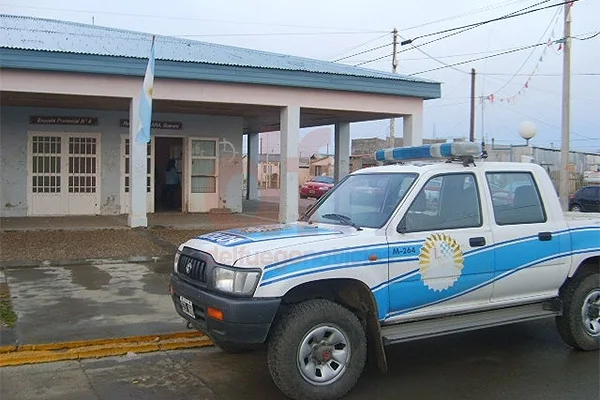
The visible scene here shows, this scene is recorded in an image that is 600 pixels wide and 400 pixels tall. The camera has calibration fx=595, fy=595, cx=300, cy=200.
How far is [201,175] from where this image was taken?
66.7 feet

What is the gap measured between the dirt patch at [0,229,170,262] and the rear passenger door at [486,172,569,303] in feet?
24.8

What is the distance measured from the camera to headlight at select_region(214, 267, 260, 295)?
4566mm

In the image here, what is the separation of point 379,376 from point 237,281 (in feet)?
5.86

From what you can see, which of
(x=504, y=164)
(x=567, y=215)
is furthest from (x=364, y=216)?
(x=567, y=215)

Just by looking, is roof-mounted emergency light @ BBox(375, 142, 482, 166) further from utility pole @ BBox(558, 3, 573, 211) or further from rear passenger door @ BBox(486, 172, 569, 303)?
utility pole @ BBox(558, 3, 573, 211)

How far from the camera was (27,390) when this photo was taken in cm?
500

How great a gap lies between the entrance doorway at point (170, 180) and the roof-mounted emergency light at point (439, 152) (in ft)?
49.7

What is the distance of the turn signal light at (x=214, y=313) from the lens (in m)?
4.61

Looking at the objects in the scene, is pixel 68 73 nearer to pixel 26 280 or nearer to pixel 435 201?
pixel 26 280

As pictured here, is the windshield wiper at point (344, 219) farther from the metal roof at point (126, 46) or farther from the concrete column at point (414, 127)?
the concrete column at point (414, 127)

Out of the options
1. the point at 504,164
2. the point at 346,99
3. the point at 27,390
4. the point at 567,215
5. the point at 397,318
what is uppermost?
the point at 346,99

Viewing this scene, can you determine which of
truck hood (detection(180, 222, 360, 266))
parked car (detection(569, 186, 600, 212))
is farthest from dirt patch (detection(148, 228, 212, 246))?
parked car (detection(569, 186, 600, 212))

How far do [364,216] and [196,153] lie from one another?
15343mm

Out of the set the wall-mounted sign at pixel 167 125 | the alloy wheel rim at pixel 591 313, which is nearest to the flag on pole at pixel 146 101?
the wall-mounted sign at pixel 167 125
